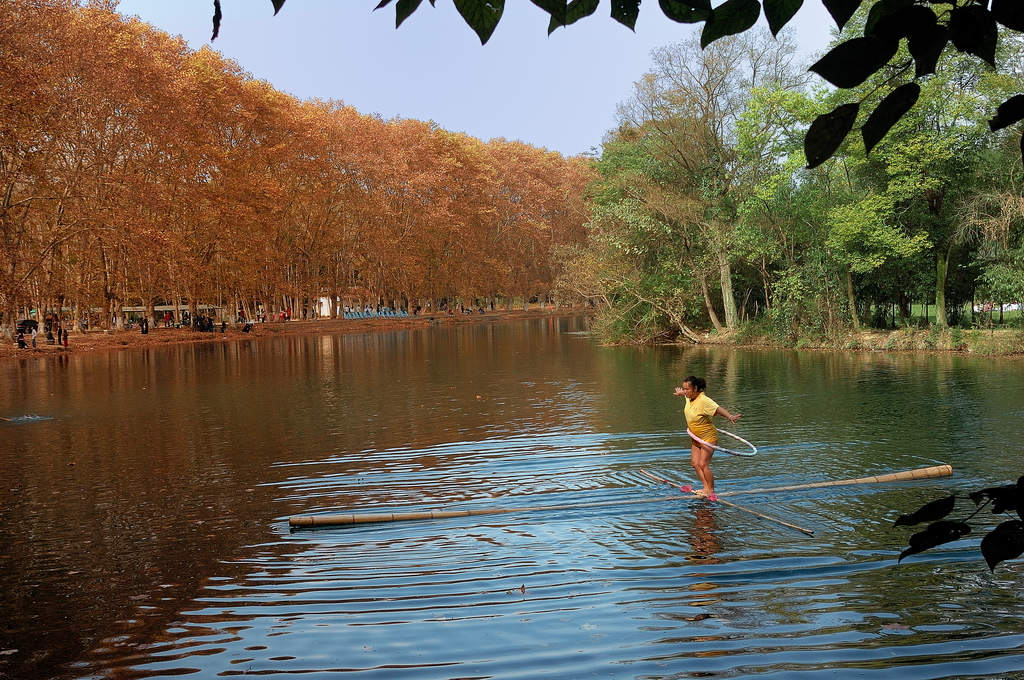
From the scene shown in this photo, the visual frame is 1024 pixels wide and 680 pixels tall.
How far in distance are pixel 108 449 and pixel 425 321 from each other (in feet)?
227

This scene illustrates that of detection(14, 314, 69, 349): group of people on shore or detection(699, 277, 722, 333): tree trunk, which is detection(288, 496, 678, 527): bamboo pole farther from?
detection(14, 314, 69, 349): group of people on shore

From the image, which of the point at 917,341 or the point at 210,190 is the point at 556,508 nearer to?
the point at 917,341

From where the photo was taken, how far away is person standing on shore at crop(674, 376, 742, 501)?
1138 centimetres

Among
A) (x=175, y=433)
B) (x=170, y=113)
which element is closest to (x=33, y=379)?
(x=175, y=433)

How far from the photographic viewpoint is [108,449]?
17.0 m

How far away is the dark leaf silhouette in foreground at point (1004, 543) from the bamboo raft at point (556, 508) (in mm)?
8359

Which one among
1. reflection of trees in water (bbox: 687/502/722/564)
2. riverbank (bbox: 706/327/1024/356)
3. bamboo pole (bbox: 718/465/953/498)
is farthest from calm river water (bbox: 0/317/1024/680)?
riverbank (bbox: 706/327/1024/356)

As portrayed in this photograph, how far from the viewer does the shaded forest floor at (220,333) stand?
162 ft

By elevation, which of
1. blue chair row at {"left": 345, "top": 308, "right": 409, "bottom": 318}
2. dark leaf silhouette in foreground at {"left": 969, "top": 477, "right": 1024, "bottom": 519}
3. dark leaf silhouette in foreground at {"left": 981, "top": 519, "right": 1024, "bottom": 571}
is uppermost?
blue chair row at {"left": 345, "top": 308, "right": 409, "bottom": 318}

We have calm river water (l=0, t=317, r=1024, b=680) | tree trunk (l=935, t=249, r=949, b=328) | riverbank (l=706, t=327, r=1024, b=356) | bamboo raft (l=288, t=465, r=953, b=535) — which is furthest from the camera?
tree trunk (l=935, t=249, r=949, b=328)

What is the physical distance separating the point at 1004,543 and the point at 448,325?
3237 inches

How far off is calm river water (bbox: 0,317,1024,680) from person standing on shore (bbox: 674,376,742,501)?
20.2 inches

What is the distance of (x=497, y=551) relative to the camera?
9.29 meters

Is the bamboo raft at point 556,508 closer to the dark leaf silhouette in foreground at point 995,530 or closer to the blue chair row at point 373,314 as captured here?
the dark leaf silhouette in foreground at point 995,530
